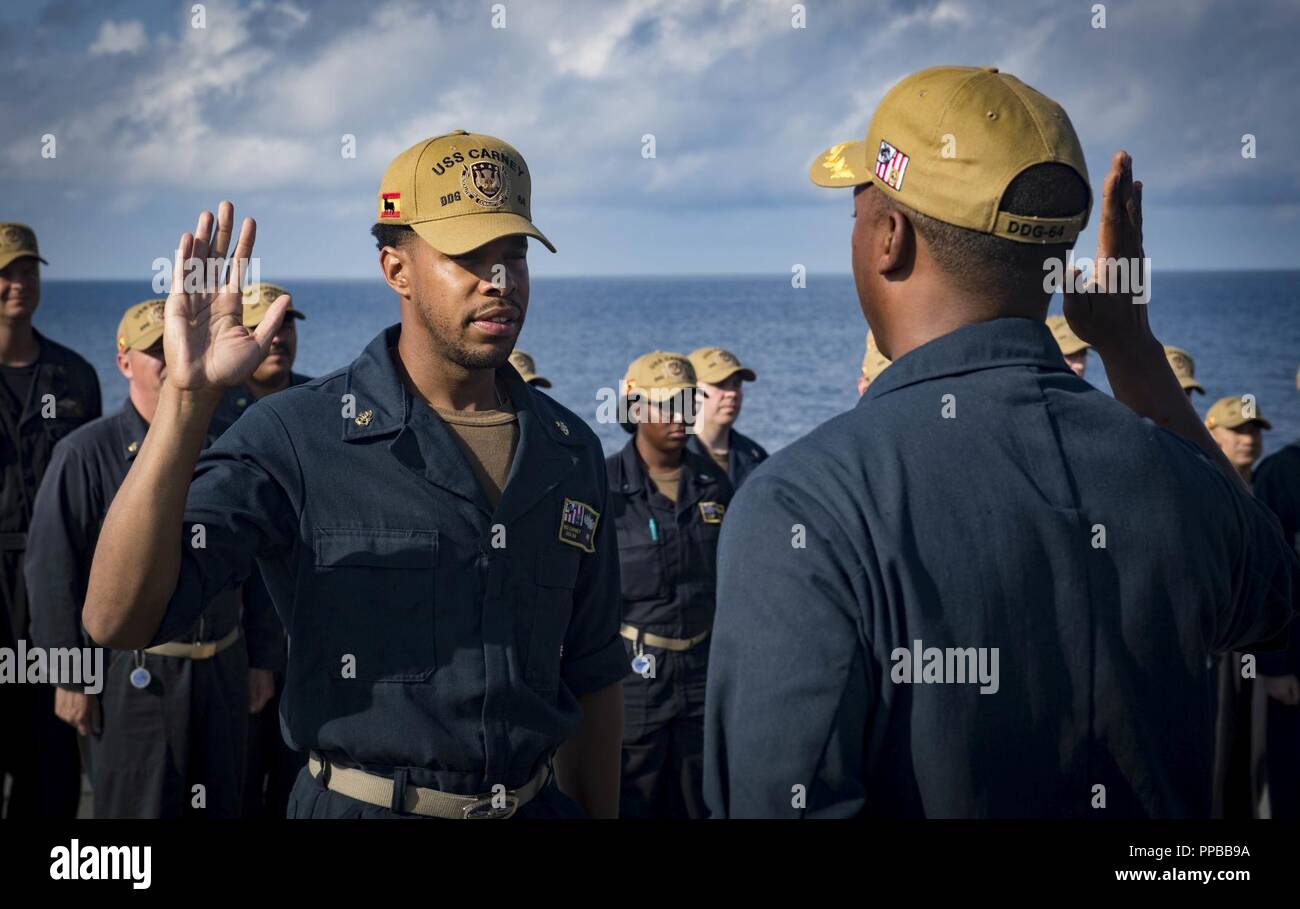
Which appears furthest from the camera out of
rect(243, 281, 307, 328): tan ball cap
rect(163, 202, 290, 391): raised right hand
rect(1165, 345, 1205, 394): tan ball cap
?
rect(1165, 345, 1205, 394): tan ball cap

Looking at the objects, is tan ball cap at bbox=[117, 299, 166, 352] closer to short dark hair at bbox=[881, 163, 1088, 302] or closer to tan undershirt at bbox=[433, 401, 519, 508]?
tan undershirt at bbox=[433, 401, 519, 508]

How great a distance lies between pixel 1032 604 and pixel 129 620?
1680 millimetres

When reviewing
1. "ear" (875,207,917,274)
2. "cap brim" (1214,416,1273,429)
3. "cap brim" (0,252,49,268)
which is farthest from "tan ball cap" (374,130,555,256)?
"cap brim" (1214,416,1273,429)

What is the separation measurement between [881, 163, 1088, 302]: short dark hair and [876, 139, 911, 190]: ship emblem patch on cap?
3 cm

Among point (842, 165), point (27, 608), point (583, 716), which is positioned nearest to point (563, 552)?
point (583, 716)

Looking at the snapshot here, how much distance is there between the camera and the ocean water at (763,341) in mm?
39375

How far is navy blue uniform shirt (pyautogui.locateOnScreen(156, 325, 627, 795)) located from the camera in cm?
310

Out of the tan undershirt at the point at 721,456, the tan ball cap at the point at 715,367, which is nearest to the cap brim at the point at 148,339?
the tan undershirt at the point at 721,456

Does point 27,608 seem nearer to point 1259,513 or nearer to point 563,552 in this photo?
point 563,552

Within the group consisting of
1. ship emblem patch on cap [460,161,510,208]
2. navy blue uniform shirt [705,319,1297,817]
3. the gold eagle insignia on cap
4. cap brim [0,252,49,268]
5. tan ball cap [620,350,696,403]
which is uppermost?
cap brim [0,252,49,268]

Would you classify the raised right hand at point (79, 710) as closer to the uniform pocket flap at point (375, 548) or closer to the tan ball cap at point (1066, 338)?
the uniform pocket flap at point (375, 548)

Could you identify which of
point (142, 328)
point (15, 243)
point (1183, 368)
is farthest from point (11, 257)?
point (1183, 368)

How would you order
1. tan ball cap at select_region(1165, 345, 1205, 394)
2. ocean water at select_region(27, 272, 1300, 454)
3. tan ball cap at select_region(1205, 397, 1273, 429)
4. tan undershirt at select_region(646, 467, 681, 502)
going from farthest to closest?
1. ocean water at select_region(27, 272, 1300, 454)
2. tan ball cap at select_region(1165, 345, 1205, 394)
3. tan ball cap at select_region(1205, 397, 1273, 429)
4. tan undershirt at select_region(646, 467, 681, 502)

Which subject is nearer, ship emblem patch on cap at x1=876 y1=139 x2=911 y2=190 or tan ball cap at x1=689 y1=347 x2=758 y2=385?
ship emblem patch on cap at x1=876 y1=139 x2=911 y2=190
